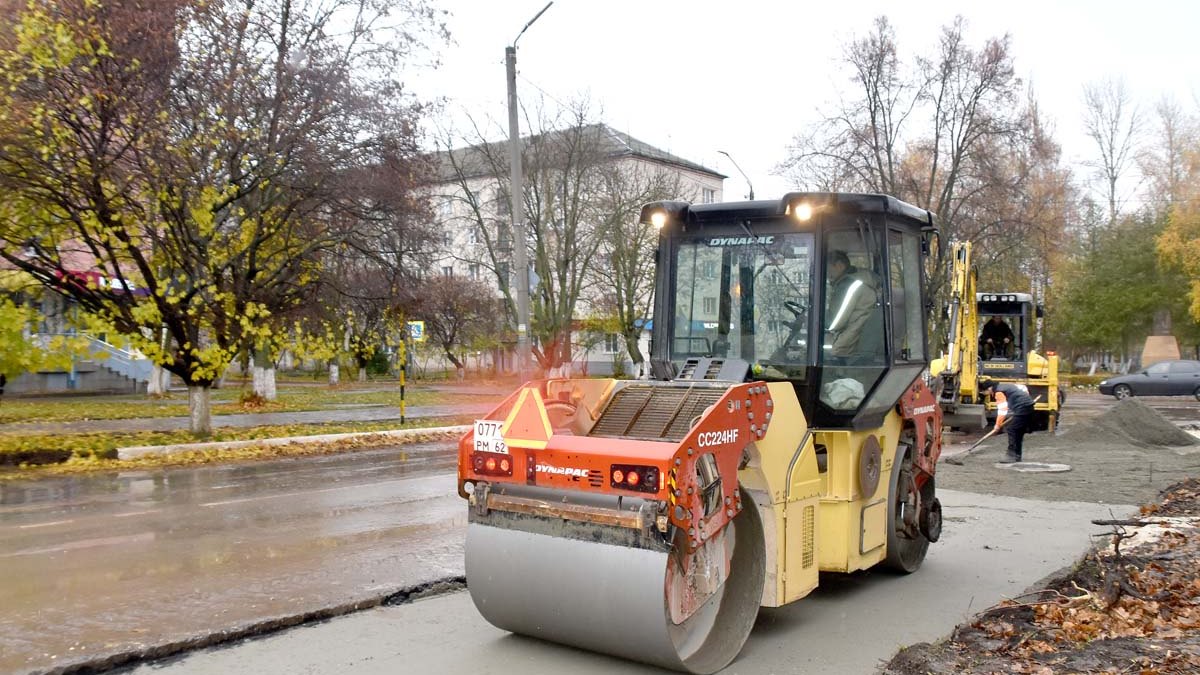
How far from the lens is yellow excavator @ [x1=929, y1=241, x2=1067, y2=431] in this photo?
62.3 ft

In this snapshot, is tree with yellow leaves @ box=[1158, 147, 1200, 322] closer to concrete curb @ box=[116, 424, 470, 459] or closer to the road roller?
concrete curb @ box=[116, 424, 470, 459]

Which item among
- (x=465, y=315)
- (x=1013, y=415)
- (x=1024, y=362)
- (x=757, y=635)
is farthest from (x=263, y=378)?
(x=757, y=635)

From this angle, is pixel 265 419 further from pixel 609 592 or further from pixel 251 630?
pixel 609 592

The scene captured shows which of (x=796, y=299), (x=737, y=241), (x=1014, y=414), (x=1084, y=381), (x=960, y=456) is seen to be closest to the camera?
(x=796, y=299)

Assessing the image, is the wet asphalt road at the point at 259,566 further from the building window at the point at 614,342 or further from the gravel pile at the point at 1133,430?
the building window at the point at 614,342

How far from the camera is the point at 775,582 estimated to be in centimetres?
550

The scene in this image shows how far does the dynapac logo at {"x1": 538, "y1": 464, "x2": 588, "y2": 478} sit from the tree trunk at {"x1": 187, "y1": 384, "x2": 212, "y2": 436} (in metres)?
13.4

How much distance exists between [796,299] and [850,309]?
0.40 metres

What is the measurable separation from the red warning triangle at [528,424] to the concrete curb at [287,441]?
37.8 ft

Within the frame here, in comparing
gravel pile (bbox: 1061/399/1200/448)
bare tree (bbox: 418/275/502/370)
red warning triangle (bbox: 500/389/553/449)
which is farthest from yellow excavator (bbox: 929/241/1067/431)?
bare tree (bbox: 418/275/502/370)

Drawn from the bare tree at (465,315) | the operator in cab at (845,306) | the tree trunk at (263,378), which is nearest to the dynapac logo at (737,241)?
the operator in cab at (845,306)

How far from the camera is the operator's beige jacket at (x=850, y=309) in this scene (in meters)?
6.51

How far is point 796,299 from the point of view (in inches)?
258

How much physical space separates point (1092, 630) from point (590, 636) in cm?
311
